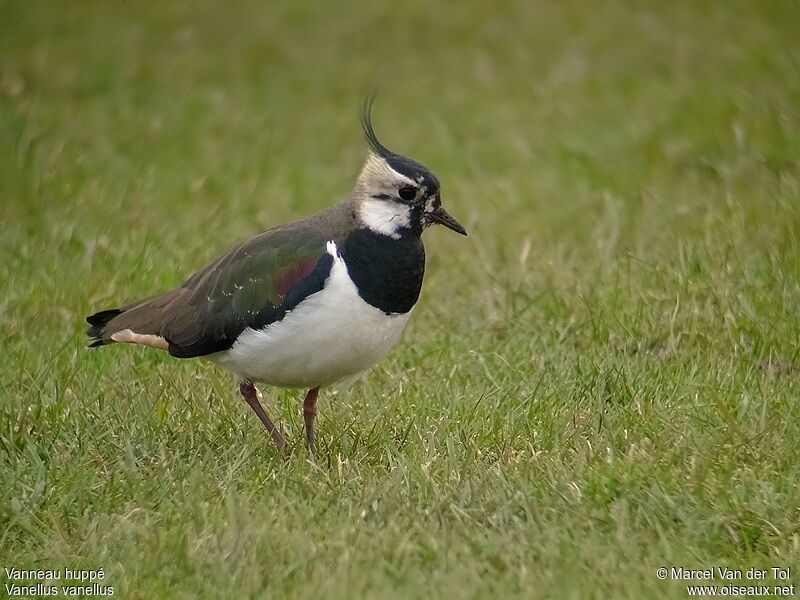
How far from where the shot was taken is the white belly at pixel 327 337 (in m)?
4.72

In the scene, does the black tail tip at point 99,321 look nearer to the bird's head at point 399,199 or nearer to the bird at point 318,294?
the bird at point 318,294

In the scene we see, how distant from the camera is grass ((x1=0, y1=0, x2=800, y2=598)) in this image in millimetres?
4195

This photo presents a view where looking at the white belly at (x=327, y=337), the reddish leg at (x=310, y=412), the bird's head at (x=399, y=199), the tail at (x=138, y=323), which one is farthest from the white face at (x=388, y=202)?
the tail at (x=138, y=323)

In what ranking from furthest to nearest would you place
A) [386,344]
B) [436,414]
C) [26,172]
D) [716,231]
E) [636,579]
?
[26,172] < [716,231] < [436,414] < [386,344] < [636,579]

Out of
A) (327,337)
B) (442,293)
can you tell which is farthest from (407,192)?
(442,293)

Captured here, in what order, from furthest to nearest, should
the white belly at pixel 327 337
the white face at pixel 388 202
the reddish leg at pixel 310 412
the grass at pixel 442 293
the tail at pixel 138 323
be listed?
the tail at pixel 138 323
the reddish leg at pixel 310 412
the white face at pixel 388 202
the white belly at pixel 327 337
the grass at pixel 442 293

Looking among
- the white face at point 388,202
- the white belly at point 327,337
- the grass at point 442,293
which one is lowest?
the grass at point 442,293

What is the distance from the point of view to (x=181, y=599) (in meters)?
3.95

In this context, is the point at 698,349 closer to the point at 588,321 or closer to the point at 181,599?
the point at 588,321

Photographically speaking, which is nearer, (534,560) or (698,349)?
(534,560)

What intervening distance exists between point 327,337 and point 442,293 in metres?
2.07

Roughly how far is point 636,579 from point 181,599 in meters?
1.35

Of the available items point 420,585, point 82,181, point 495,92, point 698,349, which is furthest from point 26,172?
point 420,585

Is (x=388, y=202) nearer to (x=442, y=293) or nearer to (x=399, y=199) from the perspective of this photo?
(x=399, y=199)
